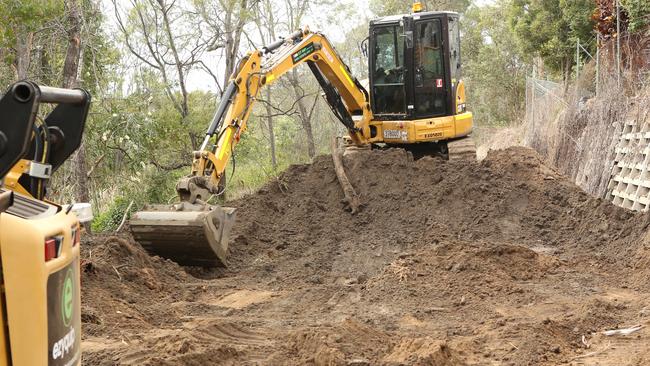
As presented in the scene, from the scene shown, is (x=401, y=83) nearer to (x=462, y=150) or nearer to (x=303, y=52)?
(x=462, y=150)

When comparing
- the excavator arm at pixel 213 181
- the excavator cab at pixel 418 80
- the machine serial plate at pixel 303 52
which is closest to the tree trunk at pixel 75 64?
the excavator arm at pixel 213 181

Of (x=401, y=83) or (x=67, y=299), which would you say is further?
(x=401, y=83)

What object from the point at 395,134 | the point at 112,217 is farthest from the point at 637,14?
the point at 112,217

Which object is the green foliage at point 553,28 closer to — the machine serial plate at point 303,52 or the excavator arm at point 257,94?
the excavator arm at point 257,94

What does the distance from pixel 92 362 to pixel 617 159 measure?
9.48 meters

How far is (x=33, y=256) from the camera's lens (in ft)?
8.52

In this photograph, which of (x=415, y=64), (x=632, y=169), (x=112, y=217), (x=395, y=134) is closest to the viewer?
(x=632, y=169)

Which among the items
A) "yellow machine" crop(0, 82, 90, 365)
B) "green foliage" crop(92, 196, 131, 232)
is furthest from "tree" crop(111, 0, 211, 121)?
"yellow machine" crop(0, 82, 90, 365)

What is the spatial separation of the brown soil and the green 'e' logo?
6.42 feet

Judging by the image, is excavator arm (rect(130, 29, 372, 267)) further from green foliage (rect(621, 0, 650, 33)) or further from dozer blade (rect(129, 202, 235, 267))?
green foliage (rect(621, 0, 650, 33))

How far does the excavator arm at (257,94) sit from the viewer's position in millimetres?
9203

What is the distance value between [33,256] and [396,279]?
19.1 feet

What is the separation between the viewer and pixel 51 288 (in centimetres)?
274

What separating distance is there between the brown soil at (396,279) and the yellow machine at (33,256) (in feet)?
6.38
